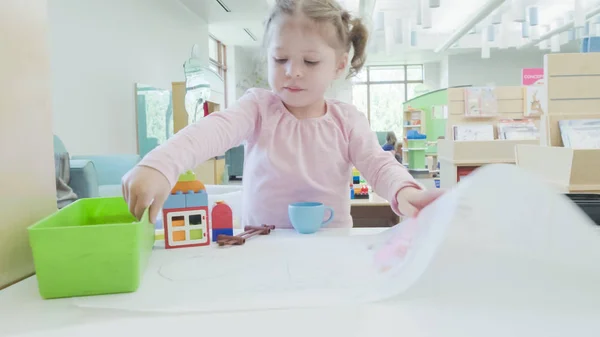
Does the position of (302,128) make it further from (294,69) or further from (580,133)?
(580,133)

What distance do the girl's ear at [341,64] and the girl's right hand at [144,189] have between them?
0.52 metres

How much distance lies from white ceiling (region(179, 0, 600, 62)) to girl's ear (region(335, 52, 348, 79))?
4047 mm

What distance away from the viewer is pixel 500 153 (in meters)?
2.71

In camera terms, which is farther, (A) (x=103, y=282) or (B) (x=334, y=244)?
(B) (x=334, y=244)

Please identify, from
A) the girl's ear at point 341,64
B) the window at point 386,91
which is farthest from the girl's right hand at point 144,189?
the window at point 386,91

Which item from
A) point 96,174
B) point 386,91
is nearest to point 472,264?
point 96,174

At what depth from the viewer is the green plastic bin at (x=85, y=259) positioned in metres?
0.45

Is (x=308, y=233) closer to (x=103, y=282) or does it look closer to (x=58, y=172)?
(x=103, y=282)

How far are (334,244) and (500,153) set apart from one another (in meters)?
2.35

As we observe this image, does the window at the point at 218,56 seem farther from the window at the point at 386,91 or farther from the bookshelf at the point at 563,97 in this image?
the bookshelf at the point at 563,97

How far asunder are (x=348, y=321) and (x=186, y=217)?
1.23 feet

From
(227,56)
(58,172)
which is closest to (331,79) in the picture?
(58,172)

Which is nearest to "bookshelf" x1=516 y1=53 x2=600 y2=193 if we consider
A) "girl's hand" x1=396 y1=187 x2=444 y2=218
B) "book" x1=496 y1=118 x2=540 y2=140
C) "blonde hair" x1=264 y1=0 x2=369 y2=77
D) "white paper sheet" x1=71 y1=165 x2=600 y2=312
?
"blonde hair" x1=264 y1=0 x2=369 y2=77

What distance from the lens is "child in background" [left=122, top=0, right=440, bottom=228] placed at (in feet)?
2.79
